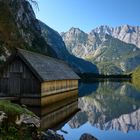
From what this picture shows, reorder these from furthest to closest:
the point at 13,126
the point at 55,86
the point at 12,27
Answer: the point at 55,86 < the point at 12,27 < the point at 13,126

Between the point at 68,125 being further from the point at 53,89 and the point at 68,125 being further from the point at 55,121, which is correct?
the point at 53,89

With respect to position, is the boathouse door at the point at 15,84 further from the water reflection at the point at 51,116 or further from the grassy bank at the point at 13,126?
the grassy bank at the point at 13,126

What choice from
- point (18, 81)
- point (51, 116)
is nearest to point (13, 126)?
point (51, 116)

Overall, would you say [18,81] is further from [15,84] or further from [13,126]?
[13,126]

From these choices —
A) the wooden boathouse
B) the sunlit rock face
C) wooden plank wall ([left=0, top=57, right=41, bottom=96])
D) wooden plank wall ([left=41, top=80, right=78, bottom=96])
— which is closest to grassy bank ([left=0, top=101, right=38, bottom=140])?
the sunlit rock face

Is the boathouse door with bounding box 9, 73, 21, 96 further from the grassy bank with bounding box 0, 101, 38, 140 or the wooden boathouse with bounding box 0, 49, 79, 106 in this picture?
the grassy bank with bounding box 0, 101, 38, 140

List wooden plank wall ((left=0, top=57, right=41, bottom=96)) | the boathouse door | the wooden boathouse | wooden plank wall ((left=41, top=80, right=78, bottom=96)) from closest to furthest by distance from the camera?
the wooden boathouse, wooden plank wall ((left=0, top=57, right=41, bottom=96)), the boathouse door, wooden plank wall ((left=41, top=80, right=78, bottom=96))

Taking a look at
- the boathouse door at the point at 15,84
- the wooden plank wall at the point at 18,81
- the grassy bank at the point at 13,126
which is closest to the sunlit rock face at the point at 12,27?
the wooden plank wall at the point at 18,81

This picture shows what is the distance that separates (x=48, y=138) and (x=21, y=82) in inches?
931

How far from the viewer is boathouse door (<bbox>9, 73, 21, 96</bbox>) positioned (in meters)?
40.1

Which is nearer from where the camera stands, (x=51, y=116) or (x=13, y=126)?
(x=13, y=126)

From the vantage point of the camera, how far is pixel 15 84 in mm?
40312

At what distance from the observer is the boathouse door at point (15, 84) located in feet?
131

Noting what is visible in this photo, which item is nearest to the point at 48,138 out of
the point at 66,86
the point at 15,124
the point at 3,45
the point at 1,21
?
the point at 15,124
